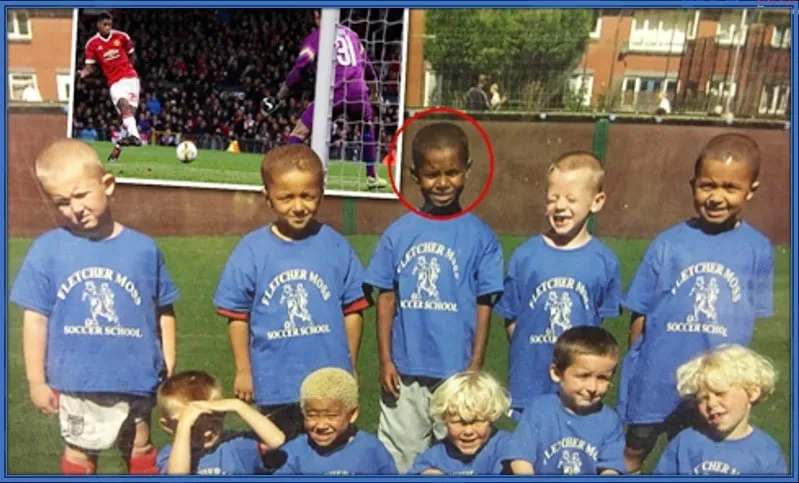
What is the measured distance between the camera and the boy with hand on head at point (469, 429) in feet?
10.5

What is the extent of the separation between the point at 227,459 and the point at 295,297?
0.67 meters

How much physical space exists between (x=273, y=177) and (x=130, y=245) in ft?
1.86

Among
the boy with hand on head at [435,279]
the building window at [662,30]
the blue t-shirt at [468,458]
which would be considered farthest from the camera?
the blue t-shirt at [468,458]

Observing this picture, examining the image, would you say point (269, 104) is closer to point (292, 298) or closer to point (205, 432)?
point (292, 298)

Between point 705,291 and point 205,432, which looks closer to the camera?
point 705,291

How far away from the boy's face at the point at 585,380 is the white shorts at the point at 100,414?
4.87 ft

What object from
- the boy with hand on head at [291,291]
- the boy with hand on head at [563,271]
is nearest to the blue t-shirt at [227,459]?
the boy with hand on head at [291,291]

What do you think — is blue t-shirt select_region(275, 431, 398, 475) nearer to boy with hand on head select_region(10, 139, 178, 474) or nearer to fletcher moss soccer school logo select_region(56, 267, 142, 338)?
boy with hand on head select_region(10, 139, 178, 474)

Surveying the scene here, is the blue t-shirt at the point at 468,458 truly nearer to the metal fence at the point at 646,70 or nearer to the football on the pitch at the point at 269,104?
the metal fence at the point at 646,70

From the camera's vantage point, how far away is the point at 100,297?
3.18 metres

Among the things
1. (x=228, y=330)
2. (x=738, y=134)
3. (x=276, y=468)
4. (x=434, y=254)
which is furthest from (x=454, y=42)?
(x=276, y=468)

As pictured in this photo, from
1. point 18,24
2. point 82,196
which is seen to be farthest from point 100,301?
point 18,24

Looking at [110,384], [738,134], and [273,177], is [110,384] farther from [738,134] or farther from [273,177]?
[738,134]

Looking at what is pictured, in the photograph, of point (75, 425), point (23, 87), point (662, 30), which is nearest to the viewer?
point (662, 30)
